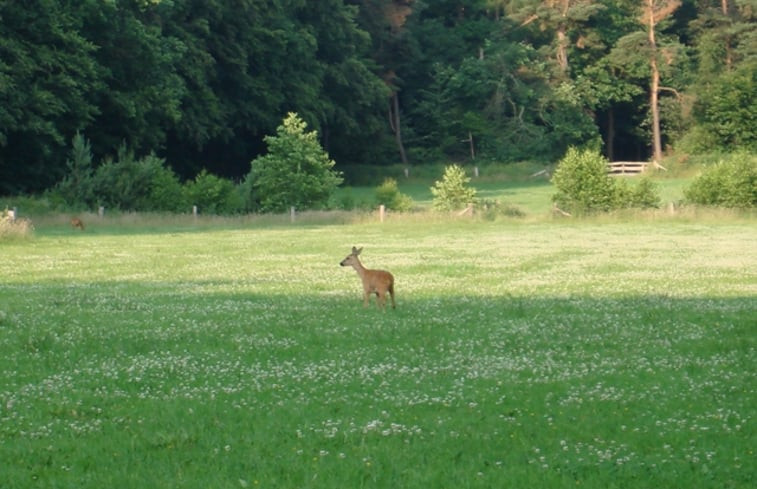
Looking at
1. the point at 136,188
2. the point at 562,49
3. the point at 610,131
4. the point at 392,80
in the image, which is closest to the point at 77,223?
the point at 136,188

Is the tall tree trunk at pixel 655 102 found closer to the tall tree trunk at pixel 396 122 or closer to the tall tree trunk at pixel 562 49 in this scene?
the tall tree trunk at pixel 562 49

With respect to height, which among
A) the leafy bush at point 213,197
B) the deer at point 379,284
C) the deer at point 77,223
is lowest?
the deer at point 379,284

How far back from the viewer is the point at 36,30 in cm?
6209

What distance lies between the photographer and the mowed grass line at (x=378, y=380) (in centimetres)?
906

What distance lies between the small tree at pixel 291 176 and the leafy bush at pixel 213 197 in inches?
47.9

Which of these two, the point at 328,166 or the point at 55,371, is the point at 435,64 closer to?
the point at 328,166

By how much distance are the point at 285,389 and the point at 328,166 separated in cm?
5029

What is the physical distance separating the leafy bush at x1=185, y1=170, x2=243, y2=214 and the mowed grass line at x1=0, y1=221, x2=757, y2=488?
33.0 metres

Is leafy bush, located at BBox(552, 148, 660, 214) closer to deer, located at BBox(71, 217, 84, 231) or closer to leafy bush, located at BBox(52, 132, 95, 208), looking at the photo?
deer, located at BBox(71, 217, 84, 231)

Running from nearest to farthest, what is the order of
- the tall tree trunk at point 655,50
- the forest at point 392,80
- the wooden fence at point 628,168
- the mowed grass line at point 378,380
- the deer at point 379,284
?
the mowed grass line at point 378,380 < the deer at point 379,284 < the forest at point 392,80 < the wooden fence at point 628,168 < the tall tree trunk at point 655,50

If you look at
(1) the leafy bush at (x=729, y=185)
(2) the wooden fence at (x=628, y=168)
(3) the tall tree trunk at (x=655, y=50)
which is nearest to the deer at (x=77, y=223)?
(1) the leafy bush at (x=729, y=185)

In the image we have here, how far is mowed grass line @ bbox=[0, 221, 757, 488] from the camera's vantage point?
29.7 ft

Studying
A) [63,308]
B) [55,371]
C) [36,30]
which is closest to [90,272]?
[63,308]

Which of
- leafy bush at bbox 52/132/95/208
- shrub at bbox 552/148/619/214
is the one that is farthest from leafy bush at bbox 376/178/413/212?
leafy bush at bbox 52/132/95/208
